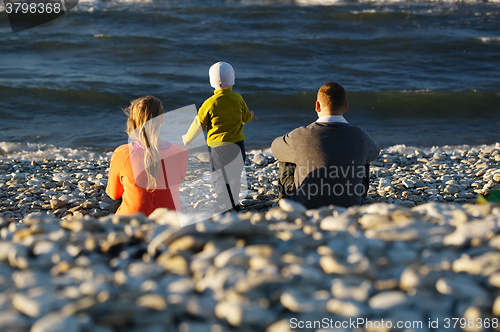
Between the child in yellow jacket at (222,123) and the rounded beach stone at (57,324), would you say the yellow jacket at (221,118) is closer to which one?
the child in yellow jacket at (222,123)

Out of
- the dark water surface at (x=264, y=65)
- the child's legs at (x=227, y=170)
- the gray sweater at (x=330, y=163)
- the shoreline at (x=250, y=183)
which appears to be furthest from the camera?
the dark water surface at (x=264, y=65)

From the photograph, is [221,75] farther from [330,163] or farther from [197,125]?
[330,163]

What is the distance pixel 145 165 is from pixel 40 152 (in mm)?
4960

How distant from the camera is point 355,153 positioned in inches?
107

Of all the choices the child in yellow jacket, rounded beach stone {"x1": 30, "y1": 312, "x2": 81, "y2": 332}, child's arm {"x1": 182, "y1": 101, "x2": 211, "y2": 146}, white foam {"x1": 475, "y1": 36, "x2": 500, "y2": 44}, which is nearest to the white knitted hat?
the child in yellow jacket

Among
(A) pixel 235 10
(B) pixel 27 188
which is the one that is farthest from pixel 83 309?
(A) pixel 235 10

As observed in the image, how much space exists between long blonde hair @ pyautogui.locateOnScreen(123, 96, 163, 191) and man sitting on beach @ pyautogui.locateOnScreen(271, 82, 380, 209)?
89 cm

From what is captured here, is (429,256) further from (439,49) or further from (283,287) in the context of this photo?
(439,49)

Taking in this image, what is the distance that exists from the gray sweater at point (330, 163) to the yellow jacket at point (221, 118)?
126 cm

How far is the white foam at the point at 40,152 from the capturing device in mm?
6695

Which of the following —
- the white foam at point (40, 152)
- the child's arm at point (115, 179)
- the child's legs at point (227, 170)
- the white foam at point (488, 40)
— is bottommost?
the white foam at point (40, 152)

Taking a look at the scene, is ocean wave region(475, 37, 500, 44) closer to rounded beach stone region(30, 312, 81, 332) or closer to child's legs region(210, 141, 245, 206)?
child's legs region(210, 141, 245, 206)

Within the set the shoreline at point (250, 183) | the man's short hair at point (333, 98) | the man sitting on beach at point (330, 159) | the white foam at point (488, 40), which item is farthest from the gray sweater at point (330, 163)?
the white foam at point (488, 40)

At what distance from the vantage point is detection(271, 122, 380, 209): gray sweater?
8.86ft
